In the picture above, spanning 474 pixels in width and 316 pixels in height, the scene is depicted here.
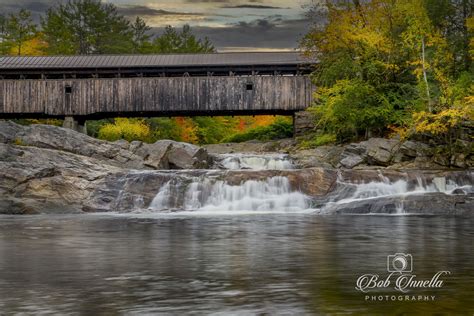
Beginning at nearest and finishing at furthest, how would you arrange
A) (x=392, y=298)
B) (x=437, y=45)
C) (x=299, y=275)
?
(x=392, y=298) < (x=299, y=275) < (x=437, y=45)

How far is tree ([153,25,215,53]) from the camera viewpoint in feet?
249

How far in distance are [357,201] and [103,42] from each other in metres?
52.5

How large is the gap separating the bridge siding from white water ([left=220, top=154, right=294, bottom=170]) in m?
7.54

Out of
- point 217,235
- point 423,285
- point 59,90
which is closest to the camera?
point 423,285

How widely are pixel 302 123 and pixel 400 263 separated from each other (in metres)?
29.3

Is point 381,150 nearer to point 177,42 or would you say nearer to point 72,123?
point 72,123

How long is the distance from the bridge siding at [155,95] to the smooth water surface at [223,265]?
70.0 ft

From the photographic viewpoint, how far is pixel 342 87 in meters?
34.6

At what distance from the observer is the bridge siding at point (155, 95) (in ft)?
137

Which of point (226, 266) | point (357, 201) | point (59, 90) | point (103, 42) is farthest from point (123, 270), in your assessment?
point (103, 42)

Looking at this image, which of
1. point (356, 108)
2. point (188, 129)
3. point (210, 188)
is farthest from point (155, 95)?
point (210, 188)

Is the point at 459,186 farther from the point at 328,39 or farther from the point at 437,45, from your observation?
the point at 328,39

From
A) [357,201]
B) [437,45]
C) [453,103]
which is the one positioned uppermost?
[437,45]

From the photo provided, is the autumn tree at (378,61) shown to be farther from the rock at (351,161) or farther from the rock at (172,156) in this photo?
the rock at (172,156)
